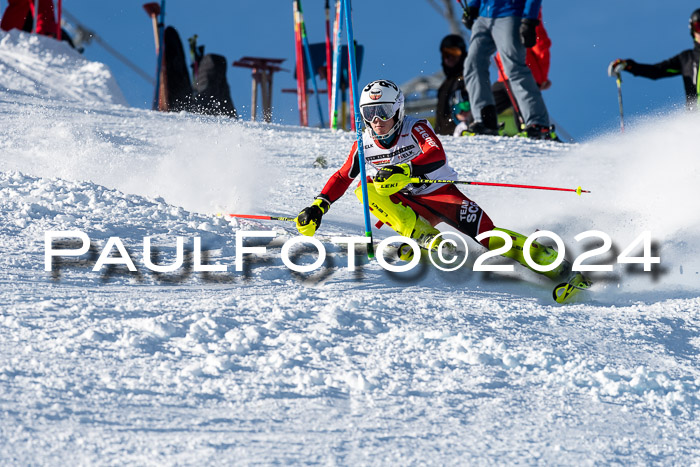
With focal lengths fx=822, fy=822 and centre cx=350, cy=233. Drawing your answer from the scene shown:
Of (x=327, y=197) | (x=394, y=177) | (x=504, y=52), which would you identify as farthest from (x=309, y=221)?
(x=504, y=52)

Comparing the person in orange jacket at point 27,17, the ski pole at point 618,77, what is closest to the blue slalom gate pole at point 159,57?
the person in orange jacket at point 27,17

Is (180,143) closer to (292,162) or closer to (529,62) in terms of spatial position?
(292,162)

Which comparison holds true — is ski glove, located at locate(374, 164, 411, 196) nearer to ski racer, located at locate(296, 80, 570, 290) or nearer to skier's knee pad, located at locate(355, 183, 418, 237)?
ski racer, located at locate(296, 80, 570, 290)

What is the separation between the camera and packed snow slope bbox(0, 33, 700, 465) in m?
2.34

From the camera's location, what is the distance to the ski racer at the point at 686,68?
27.3ft

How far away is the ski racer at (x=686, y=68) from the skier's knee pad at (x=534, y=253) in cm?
458

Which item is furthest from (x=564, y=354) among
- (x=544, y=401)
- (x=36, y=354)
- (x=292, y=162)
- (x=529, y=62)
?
(x=529, y=62)

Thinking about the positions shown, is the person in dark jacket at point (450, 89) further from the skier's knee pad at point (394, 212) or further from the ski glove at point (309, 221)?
the ski glove at point (309, 221)

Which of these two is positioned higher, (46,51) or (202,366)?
(46,51)

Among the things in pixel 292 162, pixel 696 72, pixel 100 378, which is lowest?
pixel 100 378

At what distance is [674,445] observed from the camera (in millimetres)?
2521

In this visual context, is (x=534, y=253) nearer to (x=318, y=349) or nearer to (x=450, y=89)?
(x=318, y=349)

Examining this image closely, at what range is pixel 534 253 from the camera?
15.3 ft

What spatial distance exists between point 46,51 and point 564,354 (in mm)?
10893
